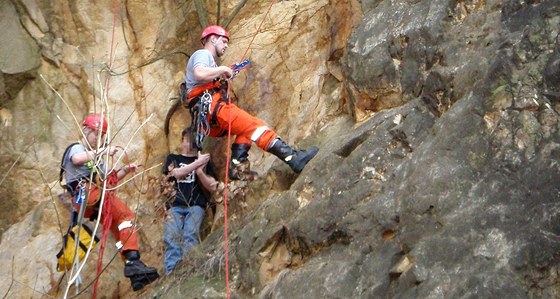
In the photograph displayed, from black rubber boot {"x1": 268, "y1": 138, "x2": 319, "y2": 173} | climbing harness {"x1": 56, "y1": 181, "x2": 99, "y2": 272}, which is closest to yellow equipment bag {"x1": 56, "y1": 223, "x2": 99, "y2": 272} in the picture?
climbing harness {"x1": 56, "y1": 181, "x2": 99, "y2": 272}

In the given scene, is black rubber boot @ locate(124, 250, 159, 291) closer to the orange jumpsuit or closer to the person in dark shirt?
the orange jumpsuit

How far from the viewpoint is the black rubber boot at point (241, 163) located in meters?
9.20

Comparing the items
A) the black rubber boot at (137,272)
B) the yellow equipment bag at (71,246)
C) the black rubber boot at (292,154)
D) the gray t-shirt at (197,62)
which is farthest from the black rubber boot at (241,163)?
the yellow equipment bag at (71,246)

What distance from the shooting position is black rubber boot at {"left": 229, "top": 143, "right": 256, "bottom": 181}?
9.20 metres

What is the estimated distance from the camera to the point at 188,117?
10953 mm

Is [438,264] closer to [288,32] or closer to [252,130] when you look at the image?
[252,130]

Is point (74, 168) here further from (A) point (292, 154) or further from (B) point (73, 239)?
(A) point (292, 154)

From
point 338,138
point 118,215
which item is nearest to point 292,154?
point 338,138

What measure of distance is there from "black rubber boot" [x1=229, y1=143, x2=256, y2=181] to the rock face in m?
0.11

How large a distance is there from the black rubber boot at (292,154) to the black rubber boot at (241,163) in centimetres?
39

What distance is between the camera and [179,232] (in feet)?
30.7

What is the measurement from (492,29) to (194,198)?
10.8 ft

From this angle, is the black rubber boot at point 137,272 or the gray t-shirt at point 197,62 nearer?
the black rubber boot at point 137,272

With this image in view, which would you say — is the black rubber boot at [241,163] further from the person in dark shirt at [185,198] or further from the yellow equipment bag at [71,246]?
the yellow equipment bag at [71,246]
